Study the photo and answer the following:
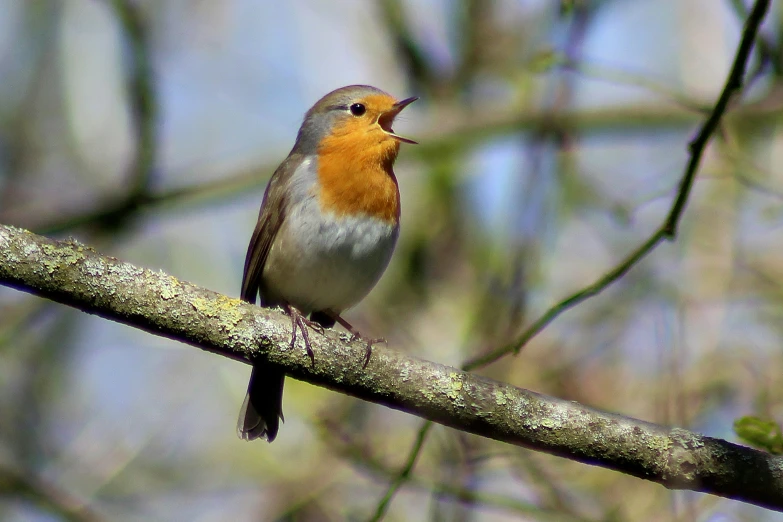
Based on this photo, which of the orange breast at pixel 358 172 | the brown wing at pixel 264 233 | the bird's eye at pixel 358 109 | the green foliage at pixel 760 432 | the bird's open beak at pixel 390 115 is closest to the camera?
the green foliage at pixel 760 432

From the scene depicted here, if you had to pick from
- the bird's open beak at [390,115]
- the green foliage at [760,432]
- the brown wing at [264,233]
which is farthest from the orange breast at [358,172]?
the green foliage at [760,432]

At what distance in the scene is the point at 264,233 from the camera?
5812 mm

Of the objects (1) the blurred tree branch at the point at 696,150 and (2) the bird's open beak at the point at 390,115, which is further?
(2) the bird's open beak at the point at 390,115

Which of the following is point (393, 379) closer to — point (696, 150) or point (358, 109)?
point (696, 150)

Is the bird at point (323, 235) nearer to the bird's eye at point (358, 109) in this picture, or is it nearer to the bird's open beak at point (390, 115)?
the bird's open beak at point (390, 115)

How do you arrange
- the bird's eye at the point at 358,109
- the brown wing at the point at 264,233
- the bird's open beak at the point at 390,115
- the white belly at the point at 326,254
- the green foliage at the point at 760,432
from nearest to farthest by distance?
the green foliage at the point at 760,432 → the white belly at the point at 326,254 → the brown wing at the point at 264,233 → the bird's open beak at the point at 390,115 → the bird's eye at the point at 358,109

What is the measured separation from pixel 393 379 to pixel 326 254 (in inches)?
70.2

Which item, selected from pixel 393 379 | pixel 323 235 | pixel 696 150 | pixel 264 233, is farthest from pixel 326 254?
pixel 696 150

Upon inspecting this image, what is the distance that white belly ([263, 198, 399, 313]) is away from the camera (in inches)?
214

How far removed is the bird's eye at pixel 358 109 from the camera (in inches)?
249

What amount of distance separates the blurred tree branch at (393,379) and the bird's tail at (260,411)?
6.08ft

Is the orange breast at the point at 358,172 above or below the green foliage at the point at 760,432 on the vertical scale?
above

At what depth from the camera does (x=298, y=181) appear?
5.75 metres

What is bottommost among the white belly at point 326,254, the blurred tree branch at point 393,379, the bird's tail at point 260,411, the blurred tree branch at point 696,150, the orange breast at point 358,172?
the blurred tree branch at point 393,379
